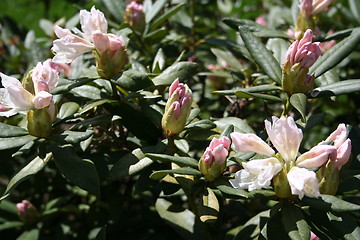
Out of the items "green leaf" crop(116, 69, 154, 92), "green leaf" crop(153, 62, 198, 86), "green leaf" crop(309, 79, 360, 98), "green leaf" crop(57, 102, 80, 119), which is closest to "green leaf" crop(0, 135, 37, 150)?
"green leaf" crop(57, 102, 80, 119)

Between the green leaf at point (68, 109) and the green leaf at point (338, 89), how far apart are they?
68 cm

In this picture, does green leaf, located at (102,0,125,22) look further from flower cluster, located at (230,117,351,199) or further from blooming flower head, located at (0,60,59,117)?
flower cluster, located at (230,117,351,199)

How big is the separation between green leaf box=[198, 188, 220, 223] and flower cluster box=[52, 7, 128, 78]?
1.46 ft

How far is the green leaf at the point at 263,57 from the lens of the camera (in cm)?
148

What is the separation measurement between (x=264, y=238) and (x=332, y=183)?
21 cm

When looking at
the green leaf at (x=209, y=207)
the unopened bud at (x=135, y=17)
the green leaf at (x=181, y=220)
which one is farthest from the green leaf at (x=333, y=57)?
the unopened bud at (x=135, y=17)

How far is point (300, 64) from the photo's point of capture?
1360 millimetres

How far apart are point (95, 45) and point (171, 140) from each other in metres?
0.34

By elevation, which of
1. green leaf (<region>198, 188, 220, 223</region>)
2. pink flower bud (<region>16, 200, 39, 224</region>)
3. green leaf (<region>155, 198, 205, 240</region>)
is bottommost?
pink flower bud (<region>16, 200, 39, 224</region>)

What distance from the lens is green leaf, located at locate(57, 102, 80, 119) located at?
150 centimetres

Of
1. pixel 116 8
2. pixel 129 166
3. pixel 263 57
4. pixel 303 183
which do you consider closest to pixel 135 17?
pixel 116 8

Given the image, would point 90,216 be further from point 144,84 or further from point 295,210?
point 295,210

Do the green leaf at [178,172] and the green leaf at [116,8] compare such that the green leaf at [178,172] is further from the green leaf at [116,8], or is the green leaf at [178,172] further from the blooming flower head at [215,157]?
the green leaf at [116,8]

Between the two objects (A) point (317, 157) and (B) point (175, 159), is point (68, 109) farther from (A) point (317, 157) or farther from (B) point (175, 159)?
(A) point (317, 157)
